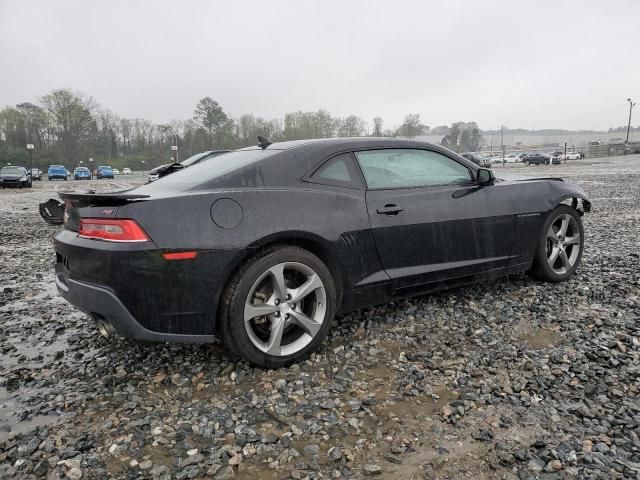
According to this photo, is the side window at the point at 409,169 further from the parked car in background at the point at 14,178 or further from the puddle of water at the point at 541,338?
the parked car in background at the point at 14,178

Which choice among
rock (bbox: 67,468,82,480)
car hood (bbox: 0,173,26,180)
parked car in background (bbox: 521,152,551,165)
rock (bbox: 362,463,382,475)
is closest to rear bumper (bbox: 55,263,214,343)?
rock (bbox: 67,468,82,480)

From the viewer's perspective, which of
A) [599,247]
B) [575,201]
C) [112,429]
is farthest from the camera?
[599,247]

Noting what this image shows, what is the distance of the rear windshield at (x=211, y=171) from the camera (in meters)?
2.86

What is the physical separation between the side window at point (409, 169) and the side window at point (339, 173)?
95mm

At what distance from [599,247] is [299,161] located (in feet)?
15.7

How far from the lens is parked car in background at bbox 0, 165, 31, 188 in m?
24.8

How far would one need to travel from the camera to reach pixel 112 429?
2.22 metres

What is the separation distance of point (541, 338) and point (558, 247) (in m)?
1.49

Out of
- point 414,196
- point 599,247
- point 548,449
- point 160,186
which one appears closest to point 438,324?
point 414,196

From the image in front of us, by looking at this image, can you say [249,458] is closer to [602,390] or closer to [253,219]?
[253,219]

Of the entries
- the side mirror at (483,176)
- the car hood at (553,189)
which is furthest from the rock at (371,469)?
the car hood at (553,189)

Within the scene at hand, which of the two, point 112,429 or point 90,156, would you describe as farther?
point 90,156

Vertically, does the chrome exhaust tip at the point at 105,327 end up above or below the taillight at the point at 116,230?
below

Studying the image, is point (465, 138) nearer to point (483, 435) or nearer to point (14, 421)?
point (483, 435)
